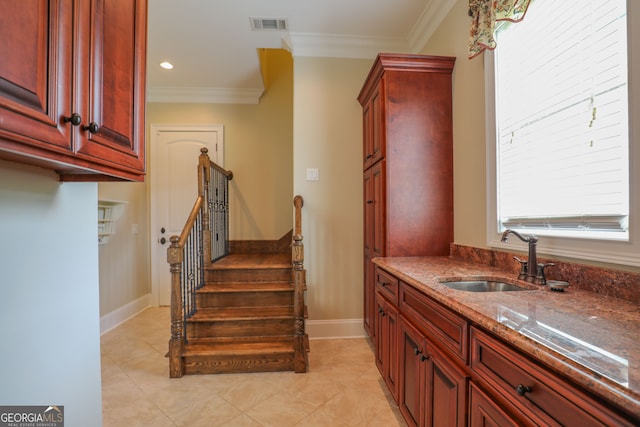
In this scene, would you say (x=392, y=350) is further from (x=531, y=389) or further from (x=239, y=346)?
(x=239, y=346)

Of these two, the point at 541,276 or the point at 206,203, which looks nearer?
the point at 541,276

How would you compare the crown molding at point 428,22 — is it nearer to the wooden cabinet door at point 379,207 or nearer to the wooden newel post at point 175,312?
the wooden cabinet door at point 379,207

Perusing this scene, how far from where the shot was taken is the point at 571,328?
737 mm

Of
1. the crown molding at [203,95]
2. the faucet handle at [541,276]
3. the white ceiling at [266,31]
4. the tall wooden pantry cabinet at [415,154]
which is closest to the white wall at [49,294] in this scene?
the tall wooden pantry cabinet at [415,154]

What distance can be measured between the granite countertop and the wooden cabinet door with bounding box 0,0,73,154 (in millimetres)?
1144

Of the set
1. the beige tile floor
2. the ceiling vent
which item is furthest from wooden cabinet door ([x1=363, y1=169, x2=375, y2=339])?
the ceiling vent

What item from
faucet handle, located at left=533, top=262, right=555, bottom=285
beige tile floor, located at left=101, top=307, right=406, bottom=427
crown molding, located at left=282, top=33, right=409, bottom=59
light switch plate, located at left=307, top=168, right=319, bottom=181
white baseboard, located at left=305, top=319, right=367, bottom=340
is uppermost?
crown molding, located at left=282, top=33, right=409, bottom=59

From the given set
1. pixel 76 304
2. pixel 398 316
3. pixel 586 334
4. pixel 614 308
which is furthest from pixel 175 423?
pixel 614 308

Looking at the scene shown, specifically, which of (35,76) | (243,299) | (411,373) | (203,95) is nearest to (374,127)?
(411,373)

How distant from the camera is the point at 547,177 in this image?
138 centimetres

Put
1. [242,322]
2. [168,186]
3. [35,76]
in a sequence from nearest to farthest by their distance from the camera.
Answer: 1. [35,76]
2. [242,322]
3. [168,186]

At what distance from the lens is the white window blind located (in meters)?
1.06

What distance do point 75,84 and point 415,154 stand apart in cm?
193

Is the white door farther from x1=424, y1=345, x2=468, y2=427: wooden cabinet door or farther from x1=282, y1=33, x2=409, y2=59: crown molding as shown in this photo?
x1=424, y1=345, x2=468, y2=427: wooden cabinet door
